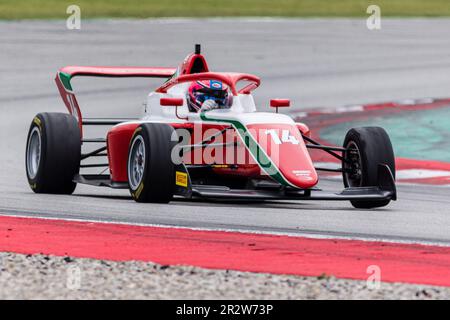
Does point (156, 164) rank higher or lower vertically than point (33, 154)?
higher

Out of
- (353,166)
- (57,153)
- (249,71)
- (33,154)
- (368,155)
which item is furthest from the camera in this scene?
(249,71)

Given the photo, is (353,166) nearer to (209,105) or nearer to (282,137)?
(282,137)

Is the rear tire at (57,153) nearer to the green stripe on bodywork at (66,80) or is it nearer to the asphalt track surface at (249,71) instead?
the asphalt track surface at (249,71)

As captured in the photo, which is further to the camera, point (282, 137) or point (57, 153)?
point (57, 153)

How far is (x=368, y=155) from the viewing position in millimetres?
11688

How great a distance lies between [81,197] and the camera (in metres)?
12.4

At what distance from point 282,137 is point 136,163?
4.56ft

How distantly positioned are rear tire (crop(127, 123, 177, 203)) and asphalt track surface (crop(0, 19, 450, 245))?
0.13 metres

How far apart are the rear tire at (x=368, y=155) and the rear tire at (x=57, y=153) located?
8.44ft

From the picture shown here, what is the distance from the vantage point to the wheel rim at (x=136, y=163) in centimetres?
1156

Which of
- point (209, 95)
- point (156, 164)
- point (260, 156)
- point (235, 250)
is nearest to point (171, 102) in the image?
point (209, 95)
